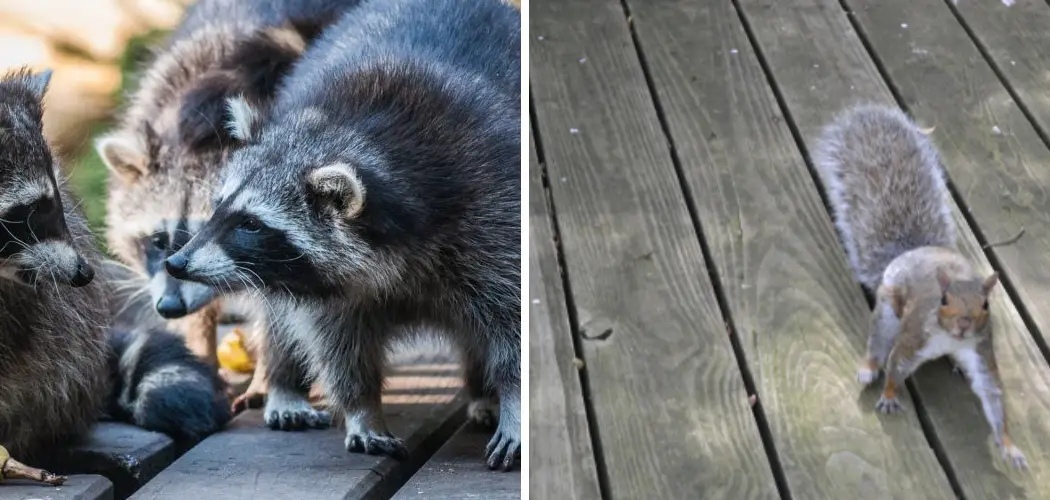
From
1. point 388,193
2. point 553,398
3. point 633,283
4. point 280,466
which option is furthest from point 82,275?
point 633,283

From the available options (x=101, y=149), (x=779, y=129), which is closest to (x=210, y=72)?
(x=101, y=149)

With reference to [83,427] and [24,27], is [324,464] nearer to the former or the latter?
[83,427]

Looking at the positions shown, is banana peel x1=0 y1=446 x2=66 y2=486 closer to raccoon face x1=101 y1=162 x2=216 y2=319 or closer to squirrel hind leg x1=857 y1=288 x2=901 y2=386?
raccoon face x1=101 y1=162 x2=216 y2=319

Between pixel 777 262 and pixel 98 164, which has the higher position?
pixel 98 164

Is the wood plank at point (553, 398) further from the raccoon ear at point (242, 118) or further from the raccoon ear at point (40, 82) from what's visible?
the raccoon ear at point (40, 82)

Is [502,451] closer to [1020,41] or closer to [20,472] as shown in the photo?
[20,472]

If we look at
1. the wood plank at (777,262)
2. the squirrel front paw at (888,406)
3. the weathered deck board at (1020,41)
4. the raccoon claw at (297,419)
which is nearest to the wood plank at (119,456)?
the raccoon claw at (297,419)

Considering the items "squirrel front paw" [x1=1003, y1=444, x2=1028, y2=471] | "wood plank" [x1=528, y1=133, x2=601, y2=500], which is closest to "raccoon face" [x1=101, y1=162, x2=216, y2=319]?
"wood plank" [x1=528, y1=133, x2=601, y2=500]
